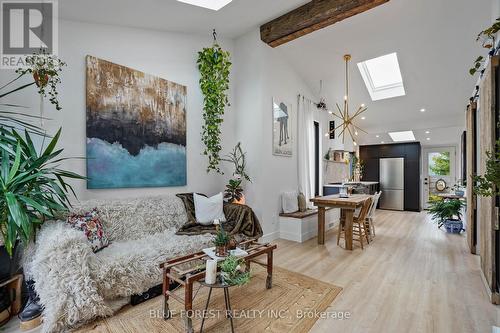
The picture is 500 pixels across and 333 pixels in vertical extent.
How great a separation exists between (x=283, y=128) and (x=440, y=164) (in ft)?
21.0

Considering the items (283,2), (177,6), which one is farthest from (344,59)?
(177,6)

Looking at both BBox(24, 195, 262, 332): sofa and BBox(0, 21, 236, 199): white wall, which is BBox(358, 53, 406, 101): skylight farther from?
BBox(24, 195, 262, 332): sofa

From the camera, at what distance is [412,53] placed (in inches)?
166

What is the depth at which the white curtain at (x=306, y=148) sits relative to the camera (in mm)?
4938

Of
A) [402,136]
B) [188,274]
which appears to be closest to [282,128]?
[188,274]

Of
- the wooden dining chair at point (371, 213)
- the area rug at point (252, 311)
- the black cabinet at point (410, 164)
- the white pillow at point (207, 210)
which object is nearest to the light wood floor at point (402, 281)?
the area rug at point (252, 311)

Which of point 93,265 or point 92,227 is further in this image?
point 92,227

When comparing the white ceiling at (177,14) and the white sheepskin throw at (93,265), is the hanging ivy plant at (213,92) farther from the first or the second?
the white sheepskin throw at (93,265)

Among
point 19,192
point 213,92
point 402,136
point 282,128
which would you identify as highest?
point 213,92

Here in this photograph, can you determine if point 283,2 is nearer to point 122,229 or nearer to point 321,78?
point 321,78

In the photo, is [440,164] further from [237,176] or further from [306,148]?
[237,176]

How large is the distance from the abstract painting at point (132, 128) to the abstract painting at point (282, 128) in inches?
61.7

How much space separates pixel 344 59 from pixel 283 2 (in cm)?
181

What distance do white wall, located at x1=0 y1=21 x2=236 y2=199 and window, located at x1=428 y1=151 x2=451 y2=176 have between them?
23.3 feet
